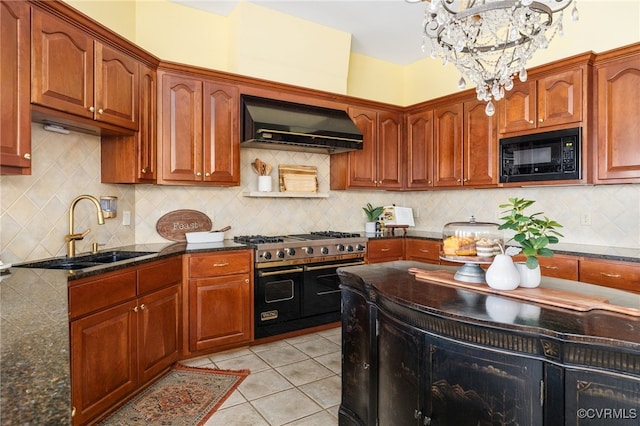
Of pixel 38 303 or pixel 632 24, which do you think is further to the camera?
pixel 632 24

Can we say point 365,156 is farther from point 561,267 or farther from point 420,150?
point 561,267

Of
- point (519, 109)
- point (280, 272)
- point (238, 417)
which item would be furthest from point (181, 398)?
point (519, 109)

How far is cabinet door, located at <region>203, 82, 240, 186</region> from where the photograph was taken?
3.29 metres

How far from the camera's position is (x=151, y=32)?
332 centimetres

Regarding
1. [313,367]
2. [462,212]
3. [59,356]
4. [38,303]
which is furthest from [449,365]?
[462,212]

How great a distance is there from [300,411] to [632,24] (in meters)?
3.91

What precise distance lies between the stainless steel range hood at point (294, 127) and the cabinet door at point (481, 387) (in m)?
2.50

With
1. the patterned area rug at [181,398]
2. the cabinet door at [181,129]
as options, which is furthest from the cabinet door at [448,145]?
the patterned area rug at [181,398]

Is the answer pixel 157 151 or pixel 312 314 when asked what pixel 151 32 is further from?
pixel 312 314

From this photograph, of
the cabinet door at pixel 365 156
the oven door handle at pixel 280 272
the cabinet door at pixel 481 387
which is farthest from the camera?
the cabinet door at pixel 365 156

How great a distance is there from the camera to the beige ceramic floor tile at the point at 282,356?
298 centimetres

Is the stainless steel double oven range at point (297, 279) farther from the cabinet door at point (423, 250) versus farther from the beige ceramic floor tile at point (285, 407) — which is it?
the beige ceramic floor tile at point (285, 407)

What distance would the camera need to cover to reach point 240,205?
3771 millimetres

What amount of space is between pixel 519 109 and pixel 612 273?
1.63m
